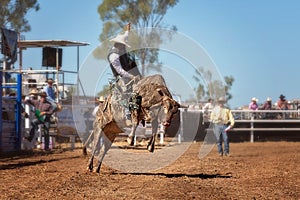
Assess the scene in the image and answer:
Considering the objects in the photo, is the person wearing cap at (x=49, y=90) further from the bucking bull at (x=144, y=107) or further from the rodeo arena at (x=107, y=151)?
the bucking bull at (x=144, y=107)

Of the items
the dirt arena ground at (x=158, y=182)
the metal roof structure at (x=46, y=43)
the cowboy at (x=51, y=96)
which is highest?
the metal roof structure at (x=46, y=43)

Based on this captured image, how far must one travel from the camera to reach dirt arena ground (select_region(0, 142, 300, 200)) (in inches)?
341

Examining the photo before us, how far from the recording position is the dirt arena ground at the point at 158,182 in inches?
341

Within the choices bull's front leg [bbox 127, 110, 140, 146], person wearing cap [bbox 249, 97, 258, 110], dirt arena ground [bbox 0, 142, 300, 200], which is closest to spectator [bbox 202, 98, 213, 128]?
person wearing cap [bbox 249, 97, 258, 110]

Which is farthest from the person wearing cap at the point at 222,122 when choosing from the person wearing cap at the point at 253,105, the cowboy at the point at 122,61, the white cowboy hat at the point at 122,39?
the person wearing cap at the point at 253,105

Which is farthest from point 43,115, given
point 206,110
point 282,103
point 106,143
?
point 282,103

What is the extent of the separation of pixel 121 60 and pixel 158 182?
305 cm

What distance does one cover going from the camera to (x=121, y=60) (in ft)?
39.0

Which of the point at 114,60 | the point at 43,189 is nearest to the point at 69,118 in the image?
the point at 114,60

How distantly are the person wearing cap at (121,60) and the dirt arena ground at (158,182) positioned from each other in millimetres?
2249

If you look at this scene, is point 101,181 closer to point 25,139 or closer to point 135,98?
point 135,98

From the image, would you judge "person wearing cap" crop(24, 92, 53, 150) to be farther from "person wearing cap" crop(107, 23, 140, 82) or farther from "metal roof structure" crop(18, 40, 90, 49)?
"person wearing cap" crop(107, 23, 140, 82)

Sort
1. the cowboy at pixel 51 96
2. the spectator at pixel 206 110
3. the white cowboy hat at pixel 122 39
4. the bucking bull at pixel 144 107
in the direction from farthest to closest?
the spectator at pixel 206 110
the cowboy at pixel 51 96
the white cowboy hat at pixel 122 39
the bucking bull at pixel 144 107

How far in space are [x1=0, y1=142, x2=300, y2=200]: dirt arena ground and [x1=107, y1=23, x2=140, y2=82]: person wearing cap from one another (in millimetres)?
2249
